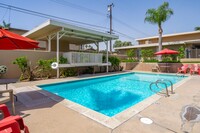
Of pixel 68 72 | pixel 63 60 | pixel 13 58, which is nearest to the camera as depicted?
pixel 13 58

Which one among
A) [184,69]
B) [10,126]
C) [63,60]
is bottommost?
[10,126]

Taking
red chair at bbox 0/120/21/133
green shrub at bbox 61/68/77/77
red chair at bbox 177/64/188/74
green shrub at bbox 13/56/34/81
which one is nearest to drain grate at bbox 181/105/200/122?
red chair at bbox 0/120/21/133

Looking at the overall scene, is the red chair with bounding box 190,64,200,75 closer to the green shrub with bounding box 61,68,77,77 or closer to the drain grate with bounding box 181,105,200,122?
the drain grate with bounding box 181,105,200,122

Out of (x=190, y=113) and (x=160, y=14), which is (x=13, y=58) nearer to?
(x=190, y=113)

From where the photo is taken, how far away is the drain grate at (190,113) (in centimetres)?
326

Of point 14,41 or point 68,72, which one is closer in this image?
point 14,41

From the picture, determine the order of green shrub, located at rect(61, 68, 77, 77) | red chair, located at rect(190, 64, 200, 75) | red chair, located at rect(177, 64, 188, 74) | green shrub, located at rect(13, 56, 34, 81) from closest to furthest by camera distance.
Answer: green shrub, located at rect(13, 56, 34, 81) < green shrub, located at rect(61, 68, 77, 77) < red chair, located at rect(190, 64, 200, 75) < red chair, located at rect(177, 64, 188, 74)

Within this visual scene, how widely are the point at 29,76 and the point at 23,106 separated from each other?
17.8ft

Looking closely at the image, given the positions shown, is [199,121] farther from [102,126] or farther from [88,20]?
[88,20]

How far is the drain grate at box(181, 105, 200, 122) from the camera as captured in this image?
3.26 metres

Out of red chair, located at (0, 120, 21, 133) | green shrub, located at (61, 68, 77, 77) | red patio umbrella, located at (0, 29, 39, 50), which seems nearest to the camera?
red chair, located at (0, 120, 21, 133)

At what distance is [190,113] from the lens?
3.63m

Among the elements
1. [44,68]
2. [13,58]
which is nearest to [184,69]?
[44,68]

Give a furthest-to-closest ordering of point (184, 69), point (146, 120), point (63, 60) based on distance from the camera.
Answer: point (184, 69), point (63, 60), point (146, 120)
